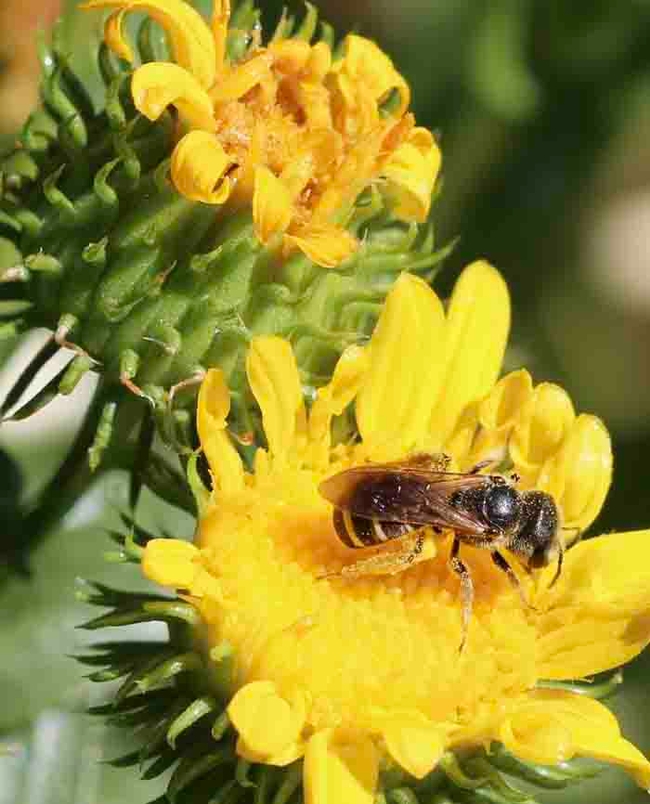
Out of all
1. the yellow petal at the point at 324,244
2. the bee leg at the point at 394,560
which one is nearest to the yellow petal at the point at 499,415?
the bee leg at the point at 394,560

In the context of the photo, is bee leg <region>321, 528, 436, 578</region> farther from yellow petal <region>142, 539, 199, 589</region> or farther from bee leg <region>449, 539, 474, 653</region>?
yellow petal <region>142, 539, 199, 589</region>

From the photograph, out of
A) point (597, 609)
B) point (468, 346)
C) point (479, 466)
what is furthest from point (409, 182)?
point (597, 609)

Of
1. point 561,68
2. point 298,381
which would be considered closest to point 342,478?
point 298,381

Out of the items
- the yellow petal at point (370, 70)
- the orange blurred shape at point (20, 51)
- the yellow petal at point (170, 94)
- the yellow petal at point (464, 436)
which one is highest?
the orange blurred shape at point (20, 51)

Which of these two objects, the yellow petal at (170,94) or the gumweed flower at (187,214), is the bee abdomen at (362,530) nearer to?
the gumweed flower at (187,214)

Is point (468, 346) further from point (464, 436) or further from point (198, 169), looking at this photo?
point (198, 169)

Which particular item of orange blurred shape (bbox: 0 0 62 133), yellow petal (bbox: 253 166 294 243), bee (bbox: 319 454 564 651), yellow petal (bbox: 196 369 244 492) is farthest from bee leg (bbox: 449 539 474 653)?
orange blurred shape (bbox: 0 0 62 133)
